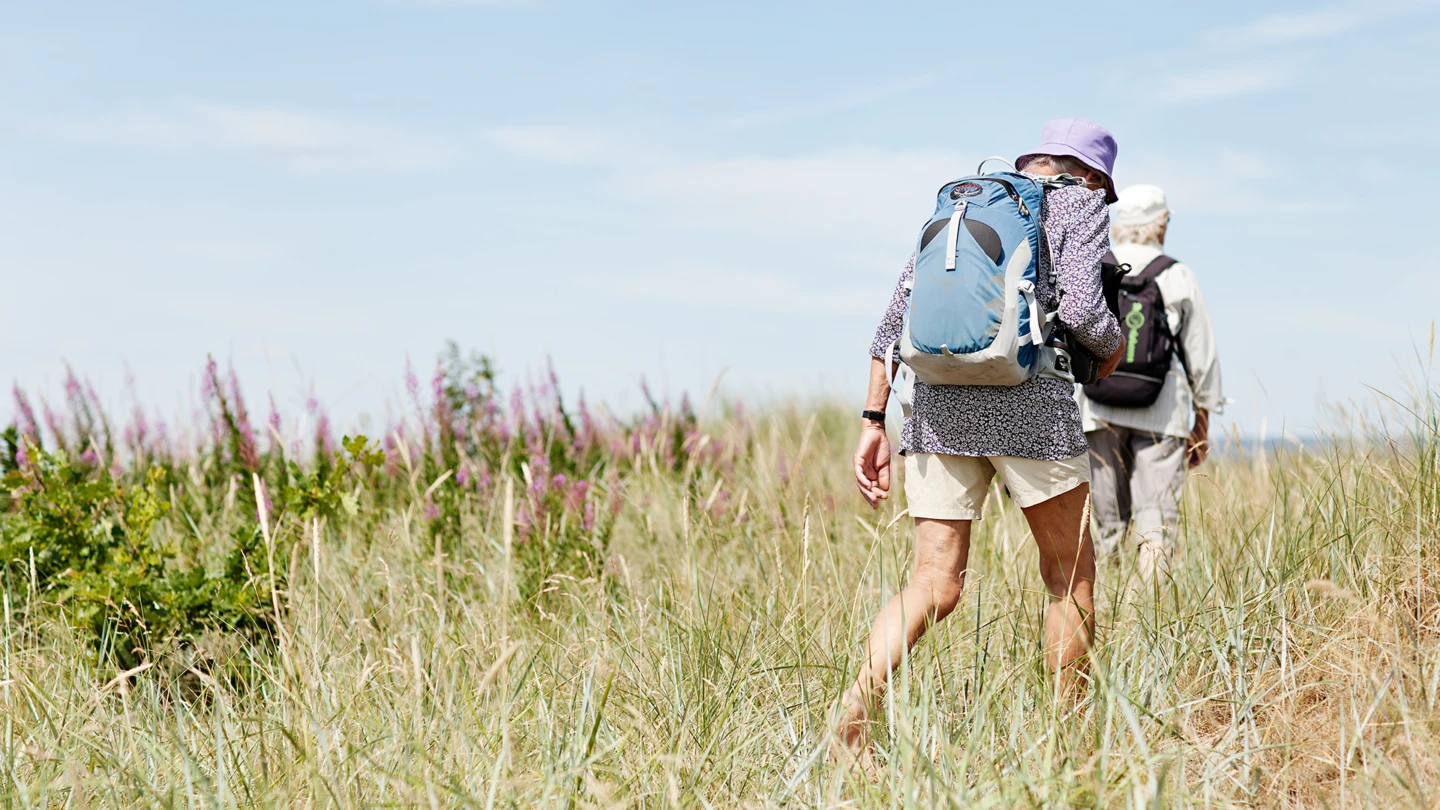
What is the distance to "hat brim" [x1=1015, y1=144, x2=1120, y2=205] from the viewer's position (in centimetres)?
323

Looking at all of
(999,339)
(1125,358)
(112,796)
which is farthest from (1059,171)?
(112,796)

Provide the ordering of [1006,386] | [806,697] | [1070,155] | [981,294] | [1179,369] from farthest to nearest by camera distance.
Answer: [1179,369] → [1070,155] → [1006,386] → [981,294] → [806,697]

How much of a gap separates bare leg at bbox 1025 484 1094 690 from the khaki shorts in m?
0.06

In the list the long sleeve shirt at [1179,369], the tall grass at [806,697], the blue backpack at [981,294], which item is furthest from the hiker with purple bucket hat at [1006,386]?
the long sleeve shirt at [1179,369]

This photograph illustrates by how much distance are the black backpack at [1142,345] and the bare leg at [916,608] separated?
2364 mm

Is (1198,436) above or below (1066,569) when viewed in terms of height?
below

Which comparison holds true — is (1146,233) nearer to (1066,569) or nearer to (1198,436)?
Result: (1198,436)

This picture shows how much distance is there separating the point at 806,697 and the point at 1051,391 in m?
1.06

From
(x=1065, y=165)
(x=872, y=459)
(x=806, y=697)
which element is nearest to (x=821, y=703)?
(x=806, y=697)

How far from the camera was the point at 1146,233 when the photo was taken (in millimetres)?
5391

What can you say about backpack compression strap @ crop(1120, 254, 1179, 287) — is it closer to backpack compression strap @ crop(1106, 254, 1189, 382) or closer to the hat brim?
backpack compression strap @ crop(1106, 254, 1189, 382)

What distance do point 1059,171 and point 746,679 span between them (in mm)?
1733

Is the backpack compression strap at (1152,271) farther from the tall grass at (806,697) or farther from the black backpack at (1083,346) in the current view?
the black backpack at (1083,346)

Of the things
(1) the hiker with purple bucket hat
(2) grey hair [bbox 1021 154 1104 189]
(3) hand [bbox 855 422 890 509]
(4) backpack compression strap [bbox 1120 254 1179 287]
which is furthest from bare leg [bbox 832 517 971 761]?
(4) backpack compression strap [bbox 1120 254 1179 287]
